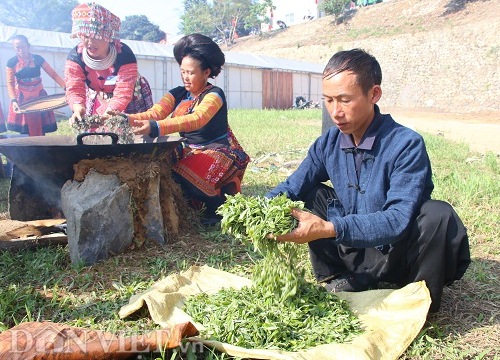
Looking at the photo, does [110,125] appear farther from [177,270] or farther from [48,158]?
[177,270]

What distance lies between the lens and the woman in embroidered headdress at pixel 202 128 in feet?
13.3

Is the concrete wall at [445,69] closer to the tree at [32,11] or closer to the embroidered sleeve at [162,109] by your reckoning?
the tree at [32,11]

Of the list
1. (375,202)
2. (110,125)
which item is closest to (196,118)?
(110,125)

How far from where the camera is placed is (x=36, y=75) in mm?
7785

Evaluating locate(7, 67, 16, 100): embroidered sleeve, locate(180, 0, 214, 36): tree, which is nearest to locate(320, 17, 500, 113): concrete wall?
locate(7, 67, 16, 100): embroidered sleeve

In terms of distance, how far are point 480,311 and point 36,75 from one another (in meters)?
7.49

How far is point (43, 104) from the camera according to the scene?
21.1ft

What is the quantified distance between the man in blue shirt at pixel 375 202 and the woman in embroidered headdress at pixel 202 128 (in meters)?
1.44

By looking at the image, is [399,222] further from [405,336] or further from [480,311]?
[480,311]

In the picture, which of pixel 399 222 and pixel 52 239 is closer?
pixel 399 222

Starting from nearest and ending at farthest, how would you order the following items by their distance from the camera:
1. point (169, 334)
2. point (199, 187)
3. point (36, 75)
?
point (169, 334) → point (199, 187) → point (36, 75)

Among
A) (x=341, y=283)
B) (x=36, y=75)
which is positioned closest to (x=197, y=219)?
(x=341, y=283)

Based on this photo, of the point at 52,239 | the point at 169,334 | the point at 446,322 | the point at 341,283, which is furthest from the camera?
the point at 52,239

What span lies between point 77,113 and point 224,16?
53.2 metres
